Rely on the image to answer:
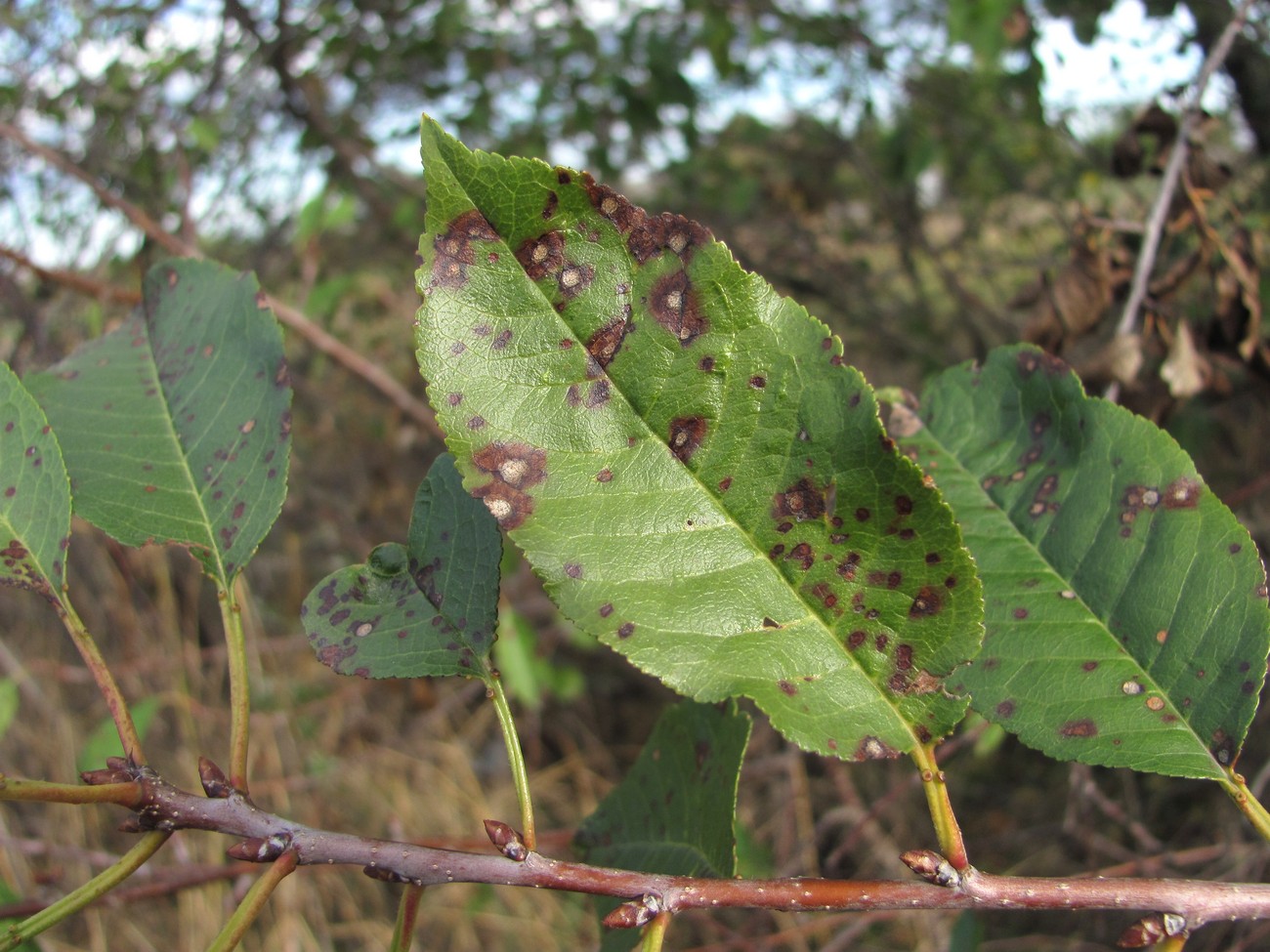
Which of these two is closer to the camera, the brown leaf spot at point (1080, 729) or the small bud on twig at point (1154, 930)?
the small bud on twig at point (1154, 930)

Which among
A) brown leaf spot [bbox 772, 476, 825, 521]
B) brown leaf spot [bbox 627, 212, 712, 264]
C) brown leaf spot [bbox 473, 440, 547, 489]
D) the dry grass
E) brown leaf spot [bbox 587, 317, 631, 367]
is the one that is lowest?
the dry grass

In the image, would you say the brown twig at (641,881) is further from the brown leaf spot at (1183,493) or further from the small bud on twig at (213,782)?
Answer: the brown leaf spot at (1183,493)

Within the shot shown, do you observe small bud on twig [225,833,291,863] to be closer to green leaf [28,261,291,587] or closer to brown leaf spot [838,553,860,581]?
green leaf [28,261,291,587]

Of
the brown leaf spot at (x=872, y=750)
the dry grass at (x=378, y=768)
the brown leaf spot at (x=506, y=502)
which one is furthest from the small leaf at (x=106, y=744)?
the brown leaf spot at (x=872, y=750)

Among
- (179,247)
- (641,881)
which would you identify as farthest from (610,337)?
Result: (179,247)

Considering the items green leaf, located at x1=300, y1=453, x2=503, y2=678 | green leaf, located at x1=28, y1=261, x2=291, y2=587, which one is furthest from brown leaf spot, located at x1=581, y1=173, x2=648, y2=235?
green leaf, located at x1=28, y1=261, x2=291, y2=587

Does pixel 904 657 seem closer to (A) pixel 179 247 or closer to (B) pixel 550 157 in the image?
(A) pixel 179 247

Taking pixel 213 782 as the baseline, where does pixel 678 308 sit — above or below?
above
